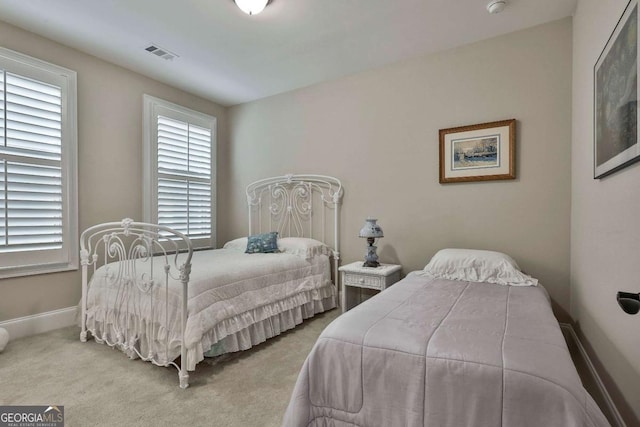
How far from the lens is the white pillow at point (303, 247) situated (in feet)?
11.1

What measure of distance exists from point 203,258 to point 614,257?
3078mm

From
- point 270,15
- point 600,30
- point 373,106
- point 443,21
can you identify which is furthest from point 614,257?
point 270,15

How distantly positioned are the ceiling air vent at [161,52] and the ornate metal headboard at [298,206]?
1721 millimetres

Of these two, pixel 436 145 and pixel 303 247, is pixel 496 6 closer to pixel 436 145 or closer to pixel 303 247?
pixel 436 145

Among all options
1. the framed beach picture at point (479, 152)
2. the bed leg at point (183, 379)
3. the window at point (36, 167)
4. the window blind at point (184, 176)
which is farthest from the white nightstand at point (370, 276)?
the window at point (36, 167)

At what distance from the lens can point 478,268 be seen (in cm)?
246

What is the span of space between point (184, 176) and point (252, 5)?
7.88ft

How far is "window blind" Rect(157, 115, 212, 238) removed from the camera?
382 centimetres

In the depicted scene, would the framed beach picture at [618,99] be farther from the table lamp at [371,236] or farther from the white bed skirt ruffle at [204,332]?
the white bed skirt ruffle at [204,332]

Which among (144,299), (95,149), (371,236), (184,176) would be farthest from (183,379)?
(184,176)

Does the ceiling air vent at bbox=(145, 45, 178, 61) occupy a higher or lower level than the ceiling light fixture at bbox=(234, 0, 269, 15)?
higher

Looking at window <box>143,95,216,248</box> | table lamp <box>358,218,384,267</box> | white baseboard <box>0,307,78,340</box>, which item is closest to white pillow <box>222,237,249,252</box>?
window <box>143,95,216,248</box>

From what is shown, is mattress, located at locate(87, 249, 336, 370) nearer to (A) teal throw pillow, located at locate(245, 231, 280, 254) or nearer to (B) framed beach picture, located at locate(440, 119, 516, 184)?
(A) teal throw pillow, located at locate(245, 231, 280, 254)

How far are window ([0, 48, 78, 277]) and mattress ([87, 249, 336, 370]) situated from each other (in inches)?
27.3
